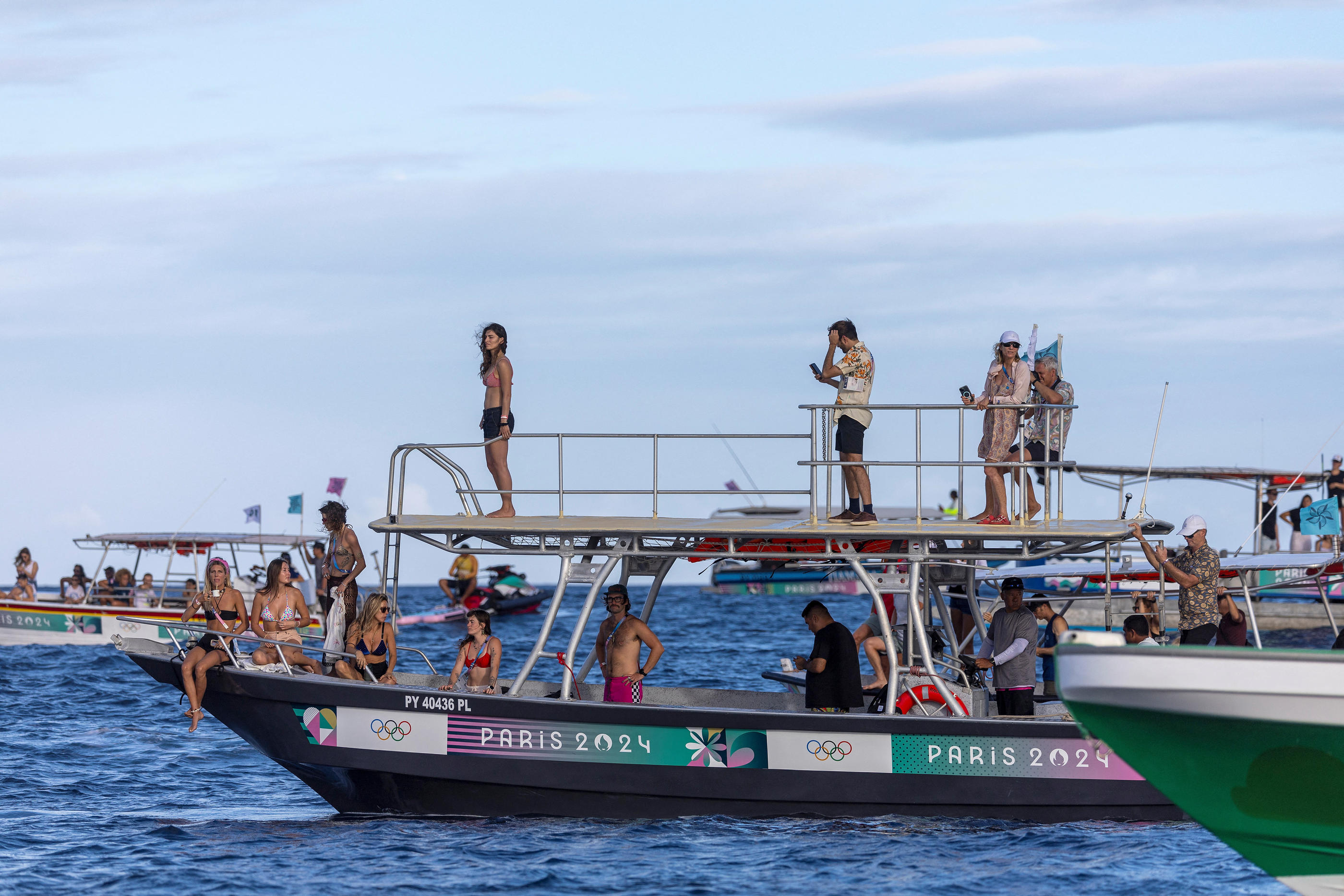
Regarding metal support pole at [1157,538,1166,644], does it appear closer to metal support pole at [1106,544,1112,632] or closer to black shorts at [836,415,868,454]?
metal support pole at [1106,544,1112,632]

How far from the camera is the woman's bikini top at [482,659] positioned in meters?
12.5

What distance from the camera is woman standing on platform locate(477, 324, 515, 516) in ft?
41.0

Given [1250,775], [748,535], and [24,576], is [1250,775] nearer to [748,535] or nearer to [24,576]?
[748,535]

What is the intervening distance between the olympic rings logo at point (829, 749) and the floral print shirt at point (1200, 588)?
2.78 meters

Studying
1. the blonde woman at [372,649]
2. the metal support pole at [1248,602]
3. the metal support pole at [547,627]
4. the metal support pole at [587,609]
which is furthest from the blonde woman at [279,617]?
the metal support pole at [1248,602]

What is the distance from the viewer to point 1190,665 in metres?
8.99

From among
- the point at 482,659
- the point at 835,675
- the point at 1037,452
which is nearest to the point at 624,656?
the point at 482,659

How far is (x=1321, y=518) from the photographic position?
685 inches

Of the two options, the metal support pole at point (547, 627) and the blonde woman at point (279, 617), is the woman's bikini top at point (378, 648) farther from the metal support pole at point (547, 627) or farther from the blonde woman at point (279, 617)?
the metal support pole at point (547, 627)

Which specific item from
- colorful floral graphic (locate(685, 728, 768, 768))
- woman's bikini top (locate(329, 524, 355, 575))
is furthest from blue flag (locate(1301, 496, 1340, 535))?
woman's bikini top (locate(329, 524, 355, 575))

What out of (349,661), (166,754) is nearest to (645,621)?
(349,661)

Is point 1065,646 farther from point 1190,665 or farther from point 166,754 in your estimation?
point 166,754

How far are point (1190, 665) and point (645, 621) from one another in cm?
516

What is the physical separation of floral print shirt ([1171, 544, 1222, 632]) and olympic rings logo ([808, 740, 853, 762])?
2.78 m
